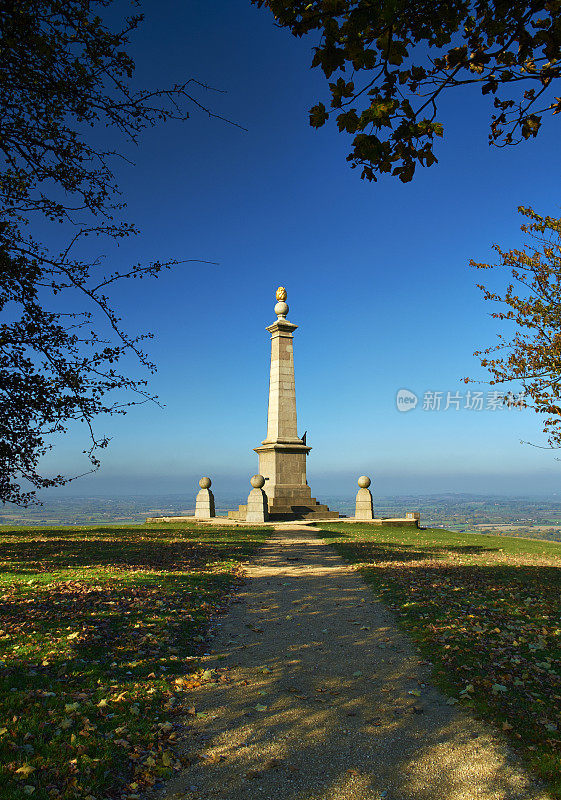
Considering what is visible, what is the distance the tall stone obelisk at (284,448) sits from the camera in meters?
27.2

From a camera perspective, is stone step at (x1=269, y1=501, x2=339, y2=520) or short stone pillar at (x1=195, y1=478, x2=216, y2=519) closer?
stone step at (x1=269, y1=501, x2=339, y2=520)

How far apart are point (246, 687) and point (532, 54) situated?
7541mm

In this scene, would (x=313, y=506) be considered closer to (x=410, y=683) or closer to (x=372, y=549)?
(x=372, y=549)

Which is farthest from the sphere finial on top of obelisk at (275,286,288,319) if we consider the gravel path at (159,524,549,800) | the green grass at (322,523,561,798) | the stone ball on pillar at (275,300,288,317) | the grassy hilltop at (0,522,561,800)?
the gravel path at (159,524,549,800)

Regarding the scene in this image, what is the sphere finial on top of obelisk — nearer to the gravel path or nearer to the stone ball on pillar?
the stone ball on pillar

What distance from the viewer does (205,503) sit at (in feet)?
95.9

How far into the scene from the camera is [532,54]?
4.72 meters

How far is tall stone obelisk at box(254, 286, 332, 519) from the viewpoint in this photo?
2723 cm

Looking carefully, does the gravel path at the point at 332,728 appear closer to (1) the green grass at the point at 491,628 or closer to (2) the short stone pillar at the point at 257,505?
(1) the green grass at the point at 491,628

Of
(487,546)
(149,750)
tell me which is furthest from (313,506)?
(149,750)

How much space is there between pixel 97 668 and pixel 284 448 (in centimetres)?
2107

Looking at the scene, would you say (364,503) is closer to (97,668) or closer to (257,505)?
(257,505)

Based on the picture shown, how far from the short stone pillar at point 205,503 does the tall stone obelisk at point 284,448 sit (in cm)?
342

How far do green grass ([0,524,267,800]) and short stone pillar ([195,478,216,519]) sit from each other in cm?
1488
